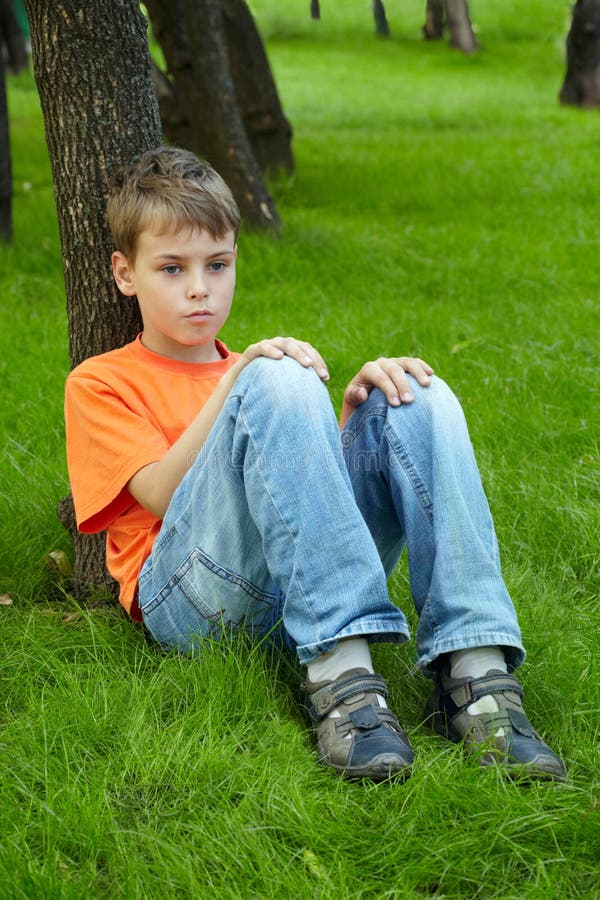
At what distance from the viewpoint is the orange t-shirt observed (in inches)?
87.1

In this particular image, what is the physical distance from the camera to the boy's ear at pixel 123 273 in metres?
2.45

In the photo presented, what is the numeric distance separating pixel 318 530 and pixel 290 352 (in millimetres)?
357

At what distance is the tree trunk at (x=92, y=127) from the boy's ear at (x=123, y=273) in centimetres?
23

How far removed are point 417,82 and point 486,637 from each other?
46.9 ft

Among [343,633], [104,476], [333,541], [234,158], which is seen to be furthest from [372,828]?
[234,158]

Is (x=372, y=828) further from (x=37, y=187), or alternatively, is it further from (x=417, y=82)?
(x=417, y=82)

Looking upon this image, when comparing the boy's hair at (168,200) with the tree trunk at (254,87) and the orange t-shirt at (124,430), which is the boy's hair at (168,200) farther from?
the tree trunk at (254,87)

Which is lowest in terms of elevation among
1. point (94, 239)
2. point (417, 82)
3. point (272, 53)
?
point (417, 82)

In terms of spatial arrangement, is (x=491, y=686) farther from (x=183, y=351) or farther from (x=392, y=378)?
(x=183, y=351)

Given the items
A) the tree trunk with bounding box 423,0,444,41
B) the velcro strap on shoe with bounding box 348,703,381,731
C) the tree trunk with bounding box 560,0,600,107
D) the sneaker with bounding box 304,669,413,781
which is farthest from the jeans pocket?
the tree trunk with bounding box 560,0,600,107

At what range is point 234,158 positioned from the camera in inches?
257

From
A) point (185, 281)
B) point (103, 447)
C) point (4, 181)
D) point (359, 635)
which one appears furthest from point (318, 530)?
point (4, 181)

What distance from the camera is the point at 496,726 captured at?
1.95 m

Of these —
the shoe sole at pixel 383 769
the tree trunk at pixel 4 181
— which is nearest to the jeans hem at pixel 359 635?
the shoe sole at pixel 383 769
